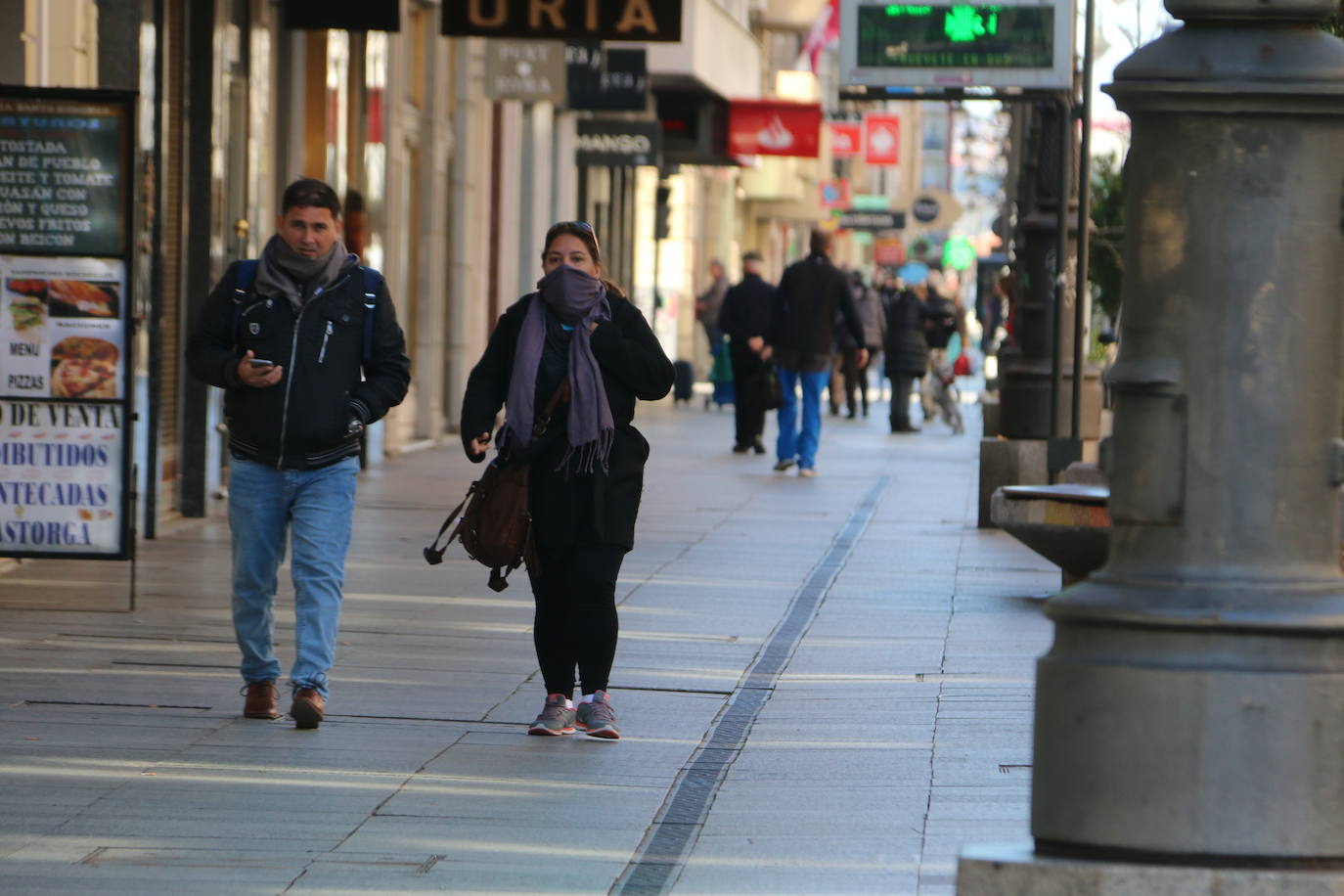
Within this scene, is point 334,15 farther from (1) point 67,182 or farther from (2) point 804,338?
(1) point 67,182

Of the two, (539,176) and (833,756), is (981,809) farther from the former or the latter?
(539,176)

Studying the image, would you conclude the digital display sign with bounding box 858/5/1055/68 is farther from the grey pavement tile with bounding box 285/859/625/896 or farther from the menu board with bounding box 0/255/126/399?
the grey pavement tile with bounding box 285/859/625/896

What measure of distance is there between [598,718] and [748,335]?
47.9 ft

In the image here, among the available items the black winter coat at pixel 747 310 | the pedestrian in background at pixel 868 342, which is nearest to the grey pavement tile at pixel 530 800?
the black winter coat at pixel 747 310

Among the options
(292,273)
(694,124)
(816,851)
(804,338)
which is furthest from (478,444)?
(694,124)

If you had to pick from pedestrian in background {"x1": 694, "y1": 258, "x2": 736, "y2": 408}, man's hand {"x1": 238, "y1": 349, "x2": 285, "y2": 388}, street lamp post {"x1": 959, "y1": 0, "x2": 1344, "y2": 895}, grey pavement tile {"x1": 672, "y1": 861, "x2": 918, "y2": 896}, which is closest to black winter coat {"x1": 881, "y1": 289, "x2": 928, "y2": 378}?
pedestrian in background {"x1": 694, "y1": 258, "x2": 736, "y2": 408}

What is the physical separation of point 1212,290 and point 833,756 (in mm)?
3288

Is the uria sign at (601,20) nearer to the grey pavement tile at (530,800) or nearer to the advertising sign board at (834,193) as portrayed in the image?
the grey pavement tile at (530,800)

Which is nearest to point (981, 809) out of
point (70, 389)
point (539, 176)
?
point (70, 389)

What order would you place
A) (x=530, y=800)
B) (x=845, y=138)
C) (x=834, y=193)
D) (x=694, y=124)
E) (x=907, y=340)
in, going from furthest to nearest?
1. (x=834, y=193)
2. (x=845, y=138)
3. (x=694, y=124)
4. (x=907, y=340)
5. (x=530, y=800)

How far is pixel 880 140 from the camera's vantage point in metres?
57.0

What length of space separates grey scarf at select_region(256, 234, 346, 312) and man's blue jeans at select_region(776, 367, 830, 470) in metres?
12.3

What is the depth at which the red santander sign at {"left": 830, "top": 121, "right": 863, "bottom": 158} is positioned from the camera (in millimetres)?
55656

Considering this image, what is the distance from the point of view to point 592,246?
7883mm
